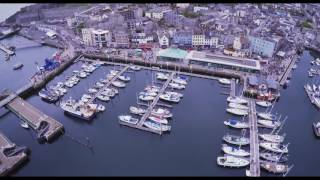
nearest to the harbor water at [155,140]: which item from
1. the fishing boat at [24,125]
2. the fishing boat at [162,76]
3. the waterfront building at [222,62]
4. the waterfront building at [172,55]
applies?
the fishing boat at [24,125]

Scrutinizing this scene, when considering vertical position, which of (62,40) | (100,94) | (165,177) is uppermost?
(62,40)

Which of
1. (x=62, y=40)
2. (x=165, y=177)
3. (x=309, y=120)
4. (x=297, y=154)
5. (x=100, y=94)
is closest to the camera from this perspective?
(x=165, y=177)

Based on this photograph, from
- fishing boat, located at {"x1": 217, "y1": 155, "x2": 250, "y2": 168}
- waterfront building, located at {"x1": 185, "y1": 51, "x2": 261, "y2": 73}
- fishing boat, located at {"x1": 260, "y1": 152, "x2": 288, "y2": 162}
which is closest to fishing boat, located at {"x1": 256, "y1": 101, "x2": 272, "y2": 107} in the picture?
waterfront building, located at {"x1": 185, "y1": 51, "x2": 261, "y2": 73}

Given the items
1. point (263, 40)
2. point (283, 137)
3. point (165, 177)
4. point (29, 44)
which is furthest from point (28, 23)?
point (283, 137)

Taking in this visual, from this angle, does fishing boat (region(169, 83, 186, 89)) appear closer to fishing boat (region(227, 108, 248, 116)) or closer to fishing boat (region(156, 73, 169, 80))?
fishing boat (region(156, 73, 169, 80))

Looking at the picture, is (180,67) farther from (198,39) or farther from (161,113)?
(161,113)

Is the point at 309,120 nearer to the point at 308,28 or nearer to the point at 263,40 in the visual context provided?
the point at 263,40
